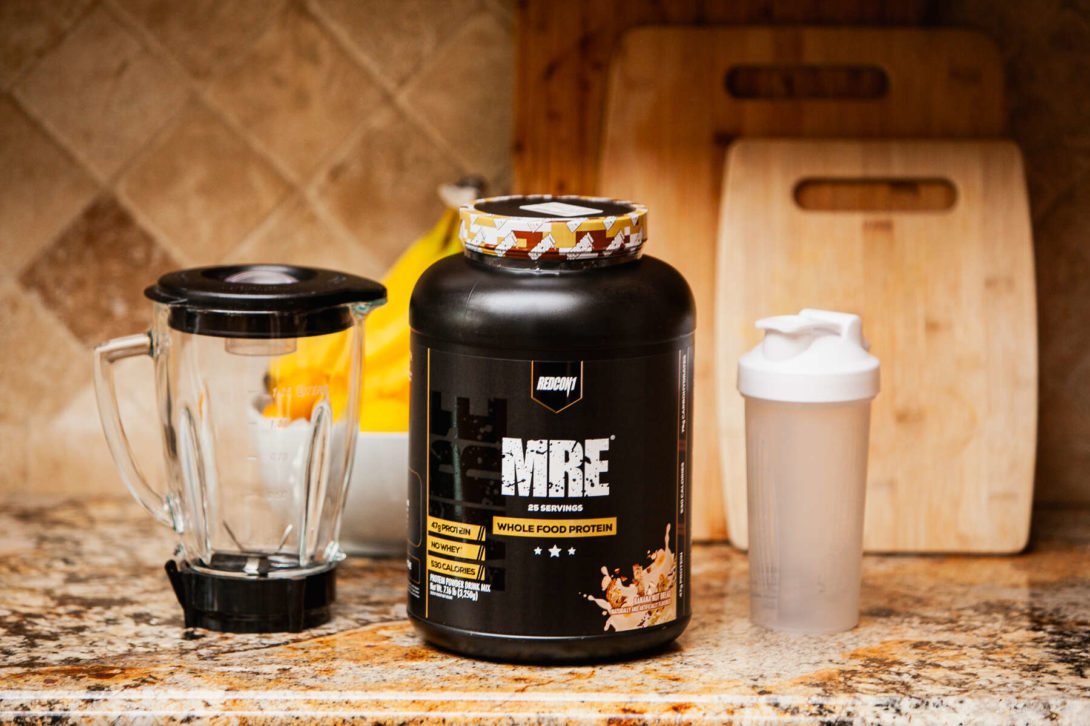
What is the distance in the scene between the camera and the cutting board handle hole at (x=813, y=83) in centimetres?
108

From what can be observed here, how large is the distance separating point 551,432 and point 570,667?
15cm

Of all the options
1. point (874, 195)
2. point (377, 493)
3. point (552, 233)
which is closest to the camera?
point (552, 233)

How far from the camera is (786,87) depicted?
108 centimetres

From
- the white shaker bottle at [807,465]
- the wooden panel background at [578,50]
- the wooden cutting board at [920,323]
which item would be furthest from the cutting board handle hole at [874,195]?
the white shaker bottle at [807,465]

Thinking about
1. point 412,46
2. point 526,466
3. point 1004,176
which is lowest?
point 526,466

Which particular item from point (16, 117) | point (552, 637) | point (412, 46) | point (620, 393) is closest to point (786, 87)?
point (412, 46)

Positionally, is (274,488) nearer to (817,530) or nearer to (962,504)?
(817,530)

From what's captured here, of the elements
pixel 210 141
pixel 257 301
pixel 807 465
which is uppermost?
pixel 210 141

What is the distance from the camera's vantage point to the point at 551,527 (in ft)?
2.43

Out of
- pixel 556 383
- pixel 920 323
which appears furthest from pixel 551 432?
pixel 920 323

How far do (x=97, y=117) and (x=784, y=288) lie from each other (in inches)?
24.9

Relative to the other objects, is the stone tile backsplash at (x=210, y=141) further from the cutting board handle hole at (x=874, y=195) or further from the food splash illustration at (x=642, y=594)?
the food splash illustration at (x=642, y=594)

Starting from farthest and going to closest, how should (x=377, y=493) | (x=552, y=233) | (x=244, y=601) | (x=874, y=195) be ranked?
(x=874, y=195)
(x=377, y=493)
(x=244, y=601)
(x=552, y=233)

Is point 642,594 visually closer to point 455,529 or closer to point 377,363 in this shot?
point 455,529
